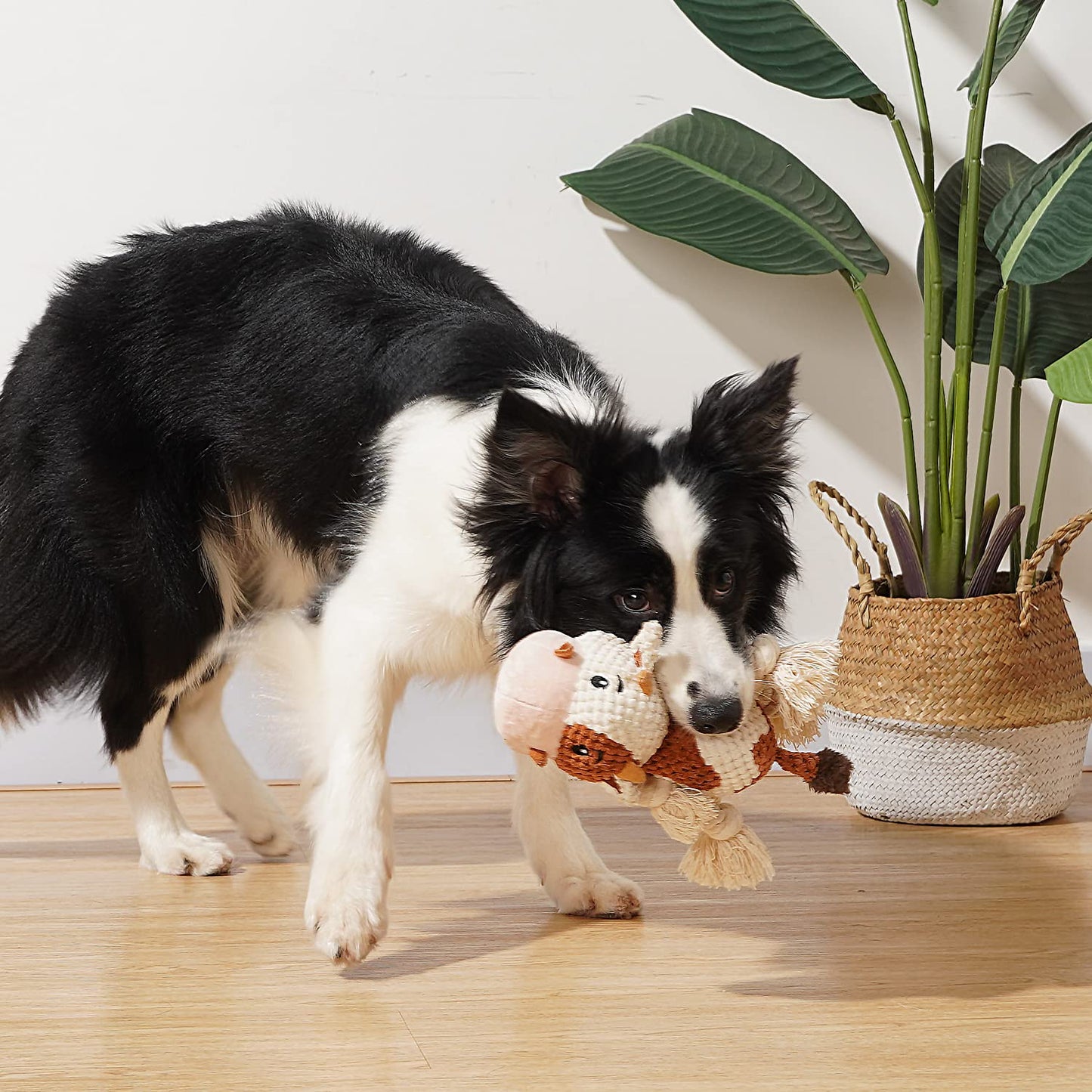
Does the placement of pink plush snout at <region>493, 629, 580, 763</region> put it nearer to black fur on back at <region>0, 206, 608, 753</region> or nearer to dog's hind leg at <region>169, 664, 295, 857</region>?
black fur on back at <region>0, 206, 608, 753</region>

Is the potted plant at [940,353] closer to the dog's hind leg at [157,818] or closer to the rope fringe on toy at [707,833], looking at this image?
the rope fringe on toy at [707,833]

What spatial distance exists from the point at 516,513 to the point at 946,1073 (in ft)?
2.62

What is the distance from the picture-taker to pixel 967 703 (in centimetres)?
254

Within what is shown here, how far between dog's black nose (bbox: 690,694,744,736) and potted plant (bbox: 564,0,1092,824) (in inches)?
44.6

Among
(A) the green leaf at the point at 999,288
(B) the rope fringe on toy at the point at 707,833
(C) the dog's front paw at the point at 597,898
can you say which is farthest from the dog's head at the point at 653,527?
(A) the green leaf at the point at 999,288

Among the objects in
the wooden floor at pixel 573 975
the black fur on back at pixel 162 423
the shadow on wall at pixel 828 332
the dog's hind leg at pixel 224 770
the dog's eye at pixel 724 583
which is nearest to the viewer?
the wooden floor at pixel 573 975

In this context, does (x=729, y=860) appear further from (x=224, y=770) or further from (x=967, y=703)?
(x=224, y=770)

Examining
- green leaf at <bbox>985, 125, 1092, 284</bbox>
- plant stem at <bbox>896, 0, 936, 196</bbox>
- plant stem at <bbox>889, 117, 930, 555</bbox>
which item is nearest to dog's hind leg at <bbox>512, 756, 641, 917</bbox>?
plant stem at <bbox>889, 117, 930, 555</bbox>

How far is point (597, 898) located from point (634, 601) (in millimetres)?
605

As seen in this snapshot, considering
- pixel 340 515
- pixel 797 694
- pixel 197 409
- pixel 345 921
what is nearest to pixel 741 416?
pixel 797 694

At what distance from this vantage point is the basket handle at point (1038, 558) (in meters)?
2.54

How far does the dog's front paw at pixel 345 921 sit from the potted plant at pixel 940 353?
3.99 feet

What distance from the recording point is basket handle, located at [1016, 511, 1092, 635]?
2543 mm

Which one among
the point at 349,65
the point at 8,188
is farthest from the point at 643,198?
the point at 8,188
